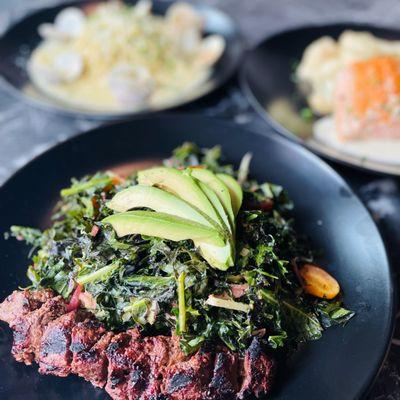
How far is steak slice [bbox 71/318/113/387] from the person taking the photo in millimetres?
2475

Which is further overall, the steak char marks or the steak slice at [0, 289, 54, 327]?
the steak slice at [0, 289, 54, 327]

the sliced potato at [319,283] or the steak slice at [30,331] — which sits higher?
the sliced potato at [319,283]

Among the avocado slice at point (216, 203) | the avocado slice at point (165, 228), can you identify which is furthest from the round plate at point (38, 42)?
the avocado slice at point (165, 228)

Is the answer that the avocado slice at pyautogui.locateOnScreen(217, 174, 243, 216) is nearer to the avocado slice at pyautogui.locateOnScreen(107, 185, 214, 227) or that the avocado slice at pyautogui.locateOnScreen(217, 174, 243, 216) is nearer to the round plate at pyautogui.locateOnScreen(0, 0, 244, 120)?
the avocado slice at pyautogui.locateOnScreen(107, 185, 214, 227)

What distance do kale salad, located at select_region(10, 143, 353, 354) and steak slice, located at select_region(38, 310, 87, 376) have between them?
0.23 m

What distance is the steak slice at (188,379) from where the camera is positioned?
7.88 ft

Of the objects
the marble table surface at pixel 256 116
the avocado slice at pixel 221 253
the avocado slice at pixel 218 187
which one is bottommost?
the marble table surface at pixel 256 116

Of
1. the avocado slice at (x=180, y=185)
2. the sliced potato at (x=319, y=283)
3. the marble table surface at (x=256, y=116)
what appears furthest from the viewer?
the marble table surface at (x=256, y=116)

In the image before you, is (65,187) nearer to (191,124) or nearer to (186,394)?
(191,124)

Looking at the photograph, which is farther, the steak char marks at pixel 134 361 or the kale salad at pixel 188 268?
the kale salad at pixel 188 268

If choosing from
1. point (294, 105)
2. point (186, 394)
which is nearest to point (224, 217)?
point (186, 394)

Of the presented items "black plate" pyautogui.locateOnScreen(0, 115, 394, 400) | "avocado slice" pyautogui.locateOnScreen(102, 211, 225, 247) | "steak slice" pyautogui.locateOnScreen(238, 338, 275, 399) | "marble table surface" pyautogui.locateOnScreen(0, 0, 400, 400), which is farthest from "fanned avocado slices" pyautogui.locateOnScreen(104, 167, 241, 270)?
"marble table surface" pyautogui.locateOnScreen(0, 0, 400, 400)

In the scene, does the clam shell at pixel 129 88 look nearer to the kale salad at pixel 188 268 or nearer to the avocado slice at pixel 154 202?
the kale salad at pixel 188 268

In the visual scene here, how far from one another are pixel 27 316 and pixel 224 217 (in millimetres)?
1150
